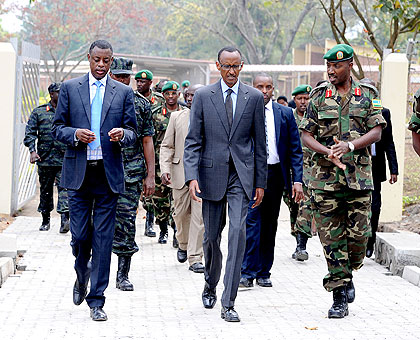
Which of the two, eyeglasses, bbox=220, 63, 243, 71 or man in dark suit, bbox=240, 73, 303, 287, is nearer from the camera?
eyeglasses, bbox=220, 63, 243, 71

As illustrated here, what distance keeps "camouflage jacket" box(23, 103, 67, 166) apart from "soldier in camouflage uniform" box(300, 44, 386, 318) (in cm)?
632

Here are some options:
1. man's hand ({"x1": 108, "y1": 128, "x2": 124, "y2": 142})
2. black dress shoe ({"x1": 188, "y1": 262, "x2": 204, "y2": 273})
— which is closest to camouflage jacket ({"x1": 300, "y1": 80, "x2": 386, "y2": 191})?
man's hand ({"x1": 108, "y1": 128, "x2": 124, "y2": 142})

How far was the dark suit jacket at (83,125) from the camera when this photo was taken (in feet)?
23.5

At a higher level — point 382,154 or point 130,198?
point 382,154

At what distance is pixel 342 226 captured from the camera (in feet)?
25.3

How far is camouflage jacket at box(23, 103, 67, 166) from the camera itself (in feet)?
43.3

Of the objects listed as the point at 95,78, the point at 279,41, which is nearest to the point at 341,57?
the point at 95,78

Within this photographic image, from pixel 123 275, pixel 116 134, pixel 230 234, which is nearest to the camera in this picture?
pixel 116 134

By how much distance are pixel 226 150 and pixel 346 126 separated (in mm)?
1043

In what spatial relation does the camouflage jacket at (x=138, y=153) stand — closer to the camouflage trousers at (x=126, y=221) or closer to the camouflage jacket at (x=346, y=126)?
the camouflage trousers at (x=126, y=221)

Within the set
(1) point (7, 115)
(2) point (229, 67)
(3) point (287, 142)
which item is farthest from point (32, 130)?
(2) point (229, 67)

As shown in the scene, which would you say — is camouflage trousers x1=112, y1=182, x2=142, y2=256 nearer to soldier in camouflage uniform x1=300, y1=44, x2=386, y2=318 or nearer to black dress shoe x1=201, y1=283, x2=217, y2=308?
black dress shoe x1=201, y1=283, x2=217, y2=308

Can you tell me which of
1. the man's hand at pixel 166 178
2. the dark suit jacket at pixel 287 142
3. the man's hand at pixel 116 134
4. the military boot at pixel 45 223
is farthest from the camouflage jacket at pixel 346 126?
the military boot at pixel 45 223

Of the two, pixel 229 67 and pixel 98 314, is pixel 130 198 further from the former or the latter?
pixel 229 67
